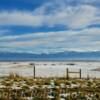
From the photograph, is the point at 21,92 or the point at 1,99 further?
the point at 21,92

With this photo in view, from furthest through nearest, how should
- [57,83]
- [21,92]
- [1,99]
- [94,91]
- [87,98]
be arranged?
1. [57,83]
2. [94,91]
3. [21,92]
4. [87,98]
5. [1,99]

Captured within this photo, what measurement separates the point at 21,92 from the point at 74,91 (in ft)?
9.11

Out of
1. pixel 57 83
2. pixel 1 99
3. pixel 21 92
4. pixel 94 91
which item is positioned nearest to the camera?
pixel 1 99

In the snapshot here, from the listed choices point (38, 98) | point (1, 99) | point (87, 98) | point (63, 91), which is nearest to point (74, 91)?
point (63, 91)

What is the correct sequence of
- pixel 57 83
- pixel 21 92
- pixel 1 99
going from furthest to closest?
pixel 57 83
pixel 21 92
pixel 1 99

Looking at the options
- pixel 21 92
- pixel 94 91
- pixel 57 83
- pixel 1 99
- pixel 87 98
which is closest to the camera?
pixel 1 99

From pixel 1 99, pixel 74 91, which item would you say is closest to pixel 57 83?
pixel 74 91

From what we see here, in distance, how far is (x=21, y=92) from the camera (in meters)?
16.8

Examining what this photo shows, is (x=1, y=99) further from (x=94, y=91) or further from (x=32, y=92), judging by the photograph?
(x=94, y=91)

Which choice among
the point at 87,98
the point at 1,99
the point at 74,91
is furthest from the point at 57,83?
the point at 1,99

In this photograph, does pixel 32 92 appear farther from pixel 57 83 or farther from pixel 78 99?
pixel 57 83

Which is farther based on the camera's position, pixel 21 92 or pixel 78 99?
pixel 21 92

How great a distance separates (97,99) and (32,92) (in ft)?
10.7

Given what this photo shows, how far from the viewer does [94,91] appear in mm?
18172
